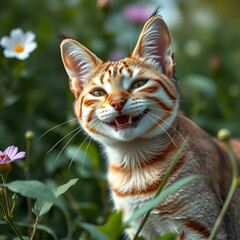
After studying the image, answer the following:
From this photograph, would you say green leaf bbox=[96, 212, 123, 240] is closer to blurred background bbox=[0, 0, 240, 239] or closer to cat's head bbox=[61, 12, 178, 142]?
cat's head bbox=[61, 12, 178, 142]

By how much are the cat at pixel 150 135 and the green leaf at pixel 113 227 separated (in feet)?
2.08

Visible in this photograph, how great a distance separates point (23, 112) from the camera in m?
4.12

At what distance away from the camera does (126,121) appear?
2256 mm

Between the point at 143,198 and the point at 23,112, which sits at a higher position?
the point at 143,198

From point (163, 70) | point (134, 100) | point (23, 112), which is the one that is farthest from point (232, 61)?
point (134, 100)

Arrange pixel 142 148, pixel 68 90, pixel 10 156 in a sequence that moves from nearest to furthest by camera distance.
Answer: pixel 10 156
pixel 142 148
pixel 68 90

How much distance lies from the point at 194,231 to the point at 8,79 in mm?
2384

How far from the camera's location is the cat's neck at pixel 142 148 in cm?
247

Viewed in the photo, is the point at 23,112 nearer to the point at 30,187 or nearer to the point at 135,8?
the point at 135,8

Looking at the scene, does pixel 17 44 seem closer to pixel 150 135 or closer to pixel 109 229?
pixel 150 135

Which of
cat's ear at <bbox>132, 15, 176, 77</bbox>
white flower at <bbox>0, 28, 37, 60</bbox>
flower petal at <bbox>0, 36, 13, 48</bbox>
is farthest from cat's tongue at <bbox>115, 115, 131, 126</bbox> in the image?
flower petal at <bbox>0, 36, 13, 48</bbox>

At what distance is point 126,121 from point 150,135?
0.65 ft

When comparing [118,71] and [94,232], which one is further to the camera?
[118,71]

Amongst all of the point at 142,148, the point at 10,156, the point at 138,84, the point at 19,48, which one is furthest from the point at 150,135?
the point at 19,48
